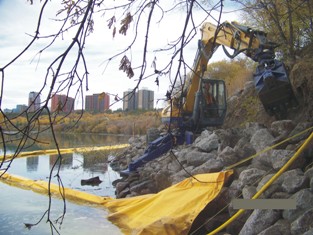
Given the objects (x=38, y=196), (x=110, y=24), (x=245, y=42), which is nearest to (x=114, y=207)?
(x=38, y=196)

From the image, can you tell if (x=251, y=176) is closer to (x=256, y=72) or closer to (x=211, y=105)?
(x=256, y=72)

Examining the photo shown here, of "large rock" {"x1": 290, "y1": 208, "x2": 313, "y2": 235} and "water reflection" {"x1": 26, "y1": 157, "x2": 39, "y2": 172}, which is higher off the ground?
"large rock" {"x1": 290, "y1": 208, "x2": 313, "y2": 235}

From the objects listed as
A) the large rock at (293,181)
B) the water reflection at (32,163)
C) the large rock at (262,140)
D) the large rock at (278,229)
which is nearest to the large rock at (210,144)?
the large rock at (262,140)

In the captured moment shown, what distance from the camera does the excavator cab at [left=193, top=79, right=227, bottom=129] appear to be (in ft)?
41.5

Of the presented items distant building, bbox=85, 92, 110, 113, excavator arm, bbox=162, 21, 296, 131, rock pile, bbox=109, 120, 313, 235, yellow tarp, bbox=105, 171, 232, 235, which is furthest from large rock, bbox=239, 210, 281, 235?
distant building, bbox=85, 92, 110, 113

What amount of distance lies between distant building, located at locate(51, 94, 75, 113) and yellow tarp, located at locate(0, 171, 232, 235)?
4.04 meters

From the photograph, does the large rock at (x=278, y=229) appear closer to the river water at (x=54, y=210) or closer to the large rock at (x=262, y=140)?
the river water at (x=54, y=210)

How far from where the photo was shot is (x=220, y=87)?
12.8 m

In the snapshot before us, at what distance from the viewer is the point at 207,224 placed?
19.9ft

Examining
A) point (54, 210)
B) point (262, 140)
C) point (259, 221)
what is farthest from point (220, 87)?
point (259, 221)

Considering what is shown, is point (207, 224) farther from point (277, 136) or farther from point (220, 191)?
point (277, 136)

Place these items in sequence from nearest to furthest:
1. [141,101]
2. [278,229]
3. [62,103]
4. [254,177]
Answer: [62,103]
[141,101]
[278,229]
[254,177]

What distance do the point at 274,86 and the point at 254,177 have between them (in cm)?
292

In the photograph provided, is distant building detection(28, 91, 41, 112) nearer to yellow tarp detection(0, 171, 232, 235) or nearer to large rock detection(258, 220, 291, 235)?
large rock detection(258, 220, 291, 235)
